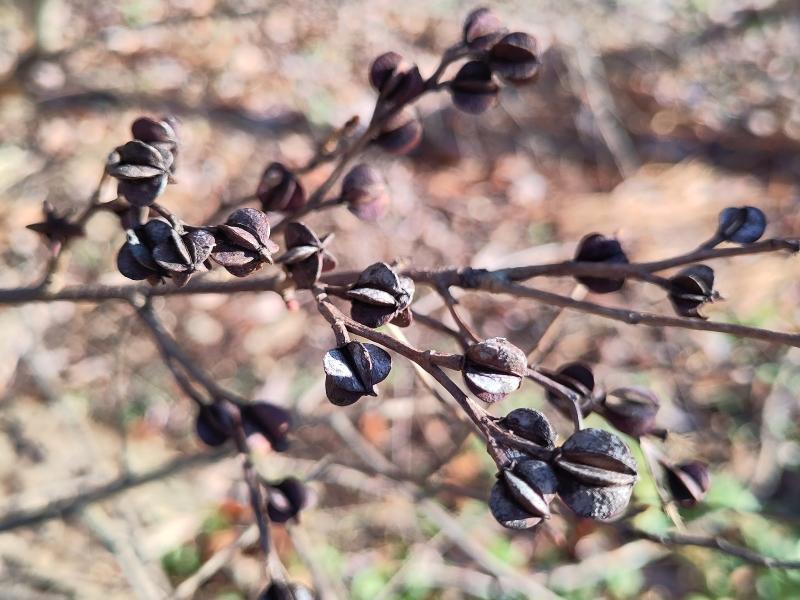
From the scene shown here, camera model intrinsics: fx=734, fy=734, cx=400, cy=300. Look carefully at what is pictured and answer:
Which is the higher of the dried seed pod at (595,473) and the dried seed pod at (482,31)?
the dried seed pod at (482,31)

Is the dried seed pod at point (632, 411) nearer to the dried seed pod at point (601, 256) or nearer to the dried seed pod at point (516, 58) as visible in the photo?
the dried seed pod at point (601, 256)

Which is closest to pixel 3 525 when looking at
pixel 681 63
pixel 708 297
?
pixel 708 297

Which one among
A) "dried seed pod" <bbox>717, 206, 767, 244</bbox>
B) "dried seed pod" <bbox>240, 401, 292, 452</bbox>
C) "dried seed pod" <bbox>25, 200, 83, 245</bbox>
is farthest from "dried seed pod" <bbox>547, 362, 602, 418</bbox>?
"dried seed pod" <bbox>25, 200, 83, 245</bbox>

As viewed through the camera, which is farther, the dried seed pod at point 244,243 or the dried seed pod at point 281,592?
the dried seed pod at point 281,592

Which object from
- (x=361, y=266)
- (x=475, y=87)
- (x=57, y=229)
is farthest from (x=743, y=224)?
(x=361, y=266)

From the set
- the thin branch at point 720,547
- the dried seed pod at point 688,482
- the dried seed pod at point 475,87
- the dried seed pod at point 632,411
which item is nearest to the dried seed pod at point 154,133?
the dried seed pod at point 475,87

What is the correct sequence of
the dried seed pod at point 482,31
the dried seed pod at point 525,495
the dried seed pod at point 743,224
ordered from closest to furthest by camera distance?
the dried seed pod at point 525,495, the dried seed pod at point 743,224, the dried seed pod at point 482,31

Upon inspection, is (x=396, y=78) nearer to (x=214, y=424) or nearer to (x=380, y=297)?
(x=380, y=297)

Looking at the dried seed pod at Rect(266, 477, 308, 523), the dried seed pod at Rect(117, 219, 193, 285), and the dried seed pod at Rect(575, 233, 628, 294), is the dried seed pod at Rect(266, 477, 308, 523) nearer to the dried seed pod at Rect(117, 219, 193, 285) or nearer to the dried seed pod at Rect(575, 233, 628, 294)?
the dried seed pod at Rect(117, 219, 193, 285)
